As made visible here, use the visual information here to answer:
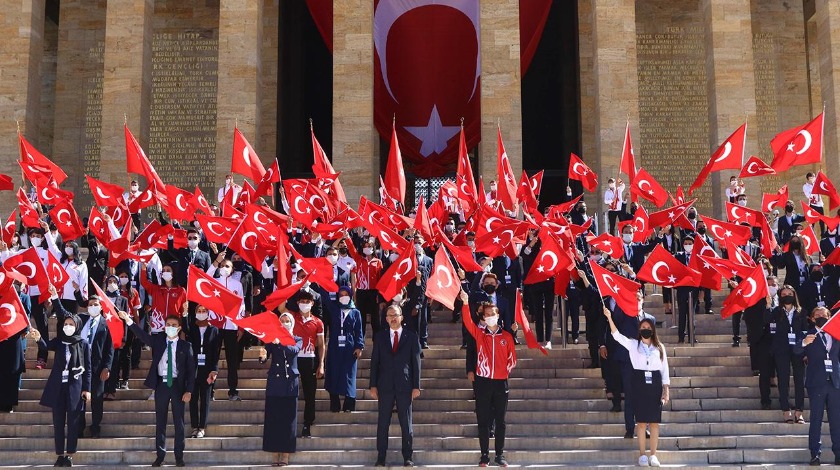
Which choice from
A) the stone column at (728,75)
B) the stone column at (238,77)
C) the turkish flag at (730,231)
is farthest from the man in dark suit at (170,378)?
the stone column at (728,75)

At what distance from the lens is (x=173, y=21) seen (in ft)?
98.6

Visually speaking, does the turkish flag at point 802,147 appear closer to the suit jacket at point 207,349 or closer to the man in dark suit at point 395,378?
the man in dark suit at point 395,378

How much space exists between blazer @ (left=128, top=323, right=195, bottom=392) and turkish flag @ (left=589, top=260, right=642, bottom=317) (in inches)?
215

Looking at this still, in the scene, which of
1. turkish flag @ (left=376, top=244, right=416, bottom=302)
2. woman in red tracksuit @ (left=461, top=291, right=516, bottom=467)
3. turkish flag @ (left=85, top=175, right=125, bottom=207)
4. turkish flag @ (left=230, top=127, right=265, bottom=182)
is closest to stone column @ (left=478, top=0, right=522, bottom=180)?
turkish flag @ (left=230, top=127, right=265, bottom=182)

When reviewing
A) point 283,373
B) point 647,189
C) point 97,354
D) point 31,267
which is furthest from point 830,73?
point 31,267

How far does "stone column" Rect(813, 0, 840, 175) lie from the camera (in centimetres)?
2459

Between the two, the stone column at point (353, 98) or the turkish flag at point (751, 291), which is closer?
the turkish flag at point (751, 291)

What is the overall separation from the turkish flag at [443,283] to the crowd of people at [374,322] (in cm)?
13

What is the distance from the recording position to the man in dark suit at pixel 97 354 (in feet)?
44.3

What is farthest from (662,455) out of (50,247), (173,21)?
(173,21)

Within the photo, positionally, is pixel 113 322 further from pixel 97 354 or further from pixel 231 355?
pixel 231 355

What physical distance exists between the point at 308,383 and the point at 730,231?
7.50 meters

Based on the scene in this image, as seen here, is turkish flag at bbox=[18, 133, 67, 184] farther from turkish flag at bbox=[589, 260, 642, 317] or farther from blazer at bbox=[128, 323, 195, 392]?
turkish flag at bbox=[589, 260, 642, 317]

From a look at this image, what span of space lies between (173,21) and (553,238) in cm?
1848
